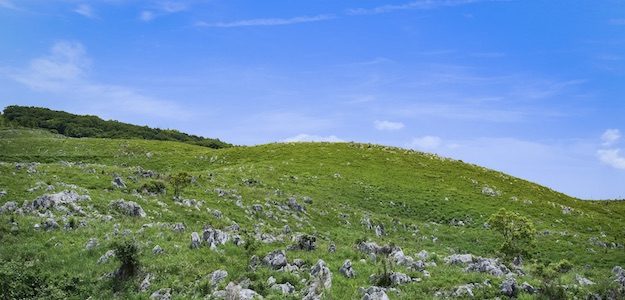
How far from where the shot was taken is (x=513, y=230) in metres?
38.0

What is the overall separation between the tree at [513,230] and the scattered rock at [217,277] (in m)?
24.4

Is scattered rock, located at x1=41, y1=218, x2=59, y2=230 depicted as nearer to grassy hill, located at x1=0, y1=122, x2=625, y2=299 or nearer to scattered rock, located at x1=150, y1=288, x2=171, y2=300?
grassy hill, located at x1=0, y1=122, x2=625, y2=299

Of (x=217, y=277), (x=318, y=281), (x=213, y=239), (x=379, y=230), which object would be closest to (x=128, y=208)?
(x=213, y=239)

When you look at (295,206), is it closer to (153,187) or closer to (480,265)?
(153,187)

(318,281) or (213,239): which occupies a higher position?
(213,239)

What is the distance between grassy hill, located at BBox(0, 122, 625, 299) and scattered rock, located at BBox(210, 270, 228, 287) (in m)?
0.25

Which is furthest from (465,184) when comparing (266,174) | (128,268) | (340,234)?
(128,268)

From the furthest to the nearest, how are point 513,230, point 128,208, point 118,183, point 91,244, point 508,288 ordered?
point 118,183, point 513,230, point 128,208, point 91,244, point 508,288

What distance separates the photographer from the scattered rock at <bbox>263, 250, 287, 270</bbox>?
2172 centimetres

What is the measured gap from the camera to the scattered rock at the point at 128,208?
32.2m

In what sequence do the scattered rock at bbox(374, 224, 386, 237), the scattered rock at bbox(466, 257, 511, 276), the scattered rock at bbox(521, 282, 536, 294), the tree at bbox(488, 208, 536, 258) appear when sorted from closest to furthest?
the scattered rock at bbox(521, 282, 536, 294) < the scattered rock at bbox(466, 257, 511, 276) < the tree at bbox(488, 208, 536, 258) < the scattered rock at bbox(374, 224, 386, 237)

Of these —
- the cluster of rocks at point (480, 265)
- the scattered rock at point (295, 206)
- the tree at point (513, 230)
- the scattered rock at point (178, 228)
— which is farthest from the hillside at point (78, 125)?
the cluster of rocks at point (480, 265)

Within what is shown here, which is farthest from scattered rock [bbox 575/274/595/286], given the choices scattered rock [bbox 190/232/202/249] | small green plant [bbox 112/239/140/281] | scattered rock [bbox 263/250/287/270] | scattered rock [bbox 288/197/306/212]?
scattered rock [bbox 288/197/306/212]

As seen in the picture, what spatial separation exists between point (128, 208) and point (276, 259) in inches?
594
